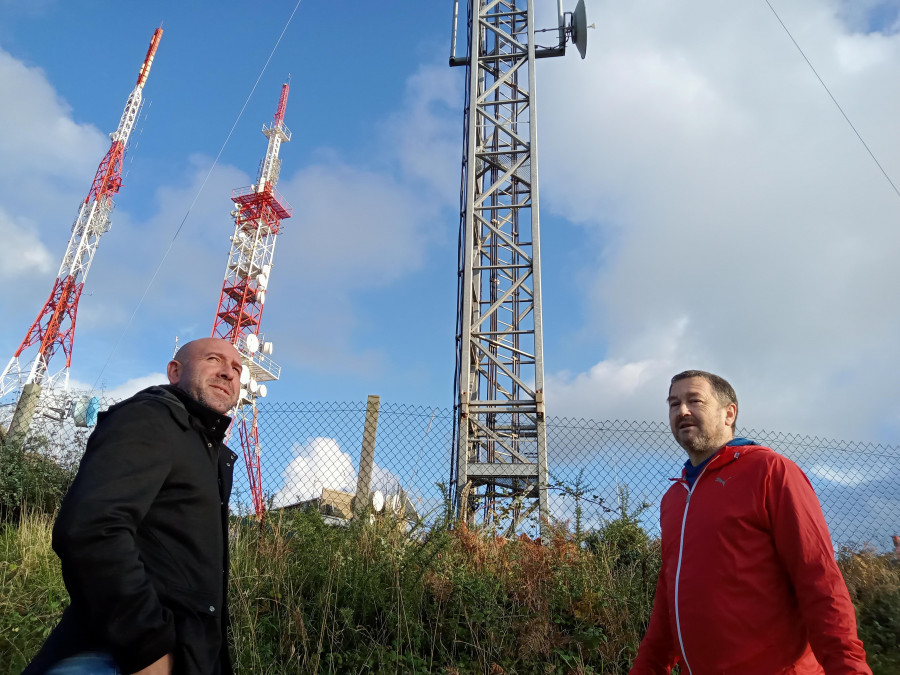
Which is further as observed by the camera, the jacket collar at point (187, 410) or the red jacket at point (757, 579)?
the jacket collar at point (187, 410)

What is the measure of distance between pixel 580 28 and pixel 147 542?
877 cm

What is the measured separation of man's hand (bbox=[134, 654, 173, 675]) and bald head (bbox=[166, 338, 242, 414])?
0.68m

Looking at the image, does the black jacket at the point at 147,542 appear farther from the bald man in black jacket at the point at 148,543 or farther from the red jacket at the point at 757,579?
the red jacket at the point at 757,579

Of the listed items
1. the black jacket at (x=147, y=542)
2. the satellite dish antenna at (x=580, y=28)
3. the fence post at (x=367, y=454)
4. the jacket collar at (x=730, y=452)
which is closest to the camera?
the black jacket at (x=147, y=542)

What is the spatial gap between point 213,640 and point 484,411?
5.30 m

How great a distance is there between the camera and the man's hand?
A: 1451mm

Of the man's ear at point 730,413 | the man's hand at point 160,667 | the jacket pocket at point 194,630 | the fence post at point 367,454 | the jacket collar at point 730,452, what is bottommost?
the man's hand at point 160,667

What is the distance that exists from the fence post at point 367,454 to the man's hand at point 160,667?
9.26 ft

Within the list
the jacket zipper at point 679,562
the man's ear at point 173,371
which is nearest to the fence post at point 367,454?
the man's ear at point 173,371

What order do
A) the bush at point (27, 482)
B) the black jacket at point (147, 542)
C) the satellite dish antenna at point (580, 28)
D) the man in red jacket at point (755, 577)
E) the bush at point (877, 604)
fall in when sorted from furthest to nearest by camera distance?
the satellite dish antenna at point (580, 28) → the bush at point (27, 482) → the bush at point (877, 604) → the man in red jacket at point (755, 577) → the black jacket at point (147, 542)

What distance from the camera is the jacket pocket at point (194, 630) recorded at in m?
1.51

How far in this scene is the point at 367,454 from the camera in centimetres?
480

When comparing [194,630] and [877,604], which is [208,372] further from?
[877,604]

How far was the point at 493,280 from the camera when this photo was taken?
841 cm
